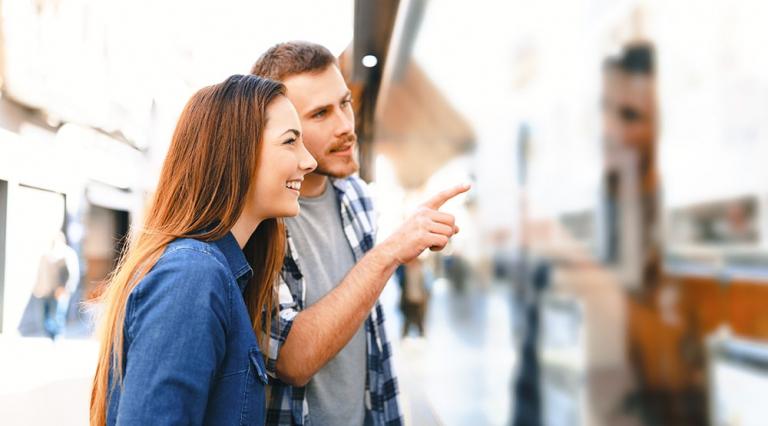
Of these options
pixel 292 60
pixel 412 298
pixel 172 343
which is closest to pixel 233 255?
pixel 172 343

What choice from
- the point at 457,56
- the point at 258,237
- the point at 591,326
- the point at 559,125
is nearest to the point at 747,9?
the point at 258,237

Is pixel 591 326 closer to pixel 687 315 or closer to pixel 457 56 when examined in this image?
pixel 687 315

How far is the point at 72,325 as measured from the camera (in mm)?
1118

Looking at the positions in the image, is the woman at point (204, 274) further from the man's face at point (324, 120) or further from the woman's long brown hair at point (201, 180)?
the man's face at point (324, 120)

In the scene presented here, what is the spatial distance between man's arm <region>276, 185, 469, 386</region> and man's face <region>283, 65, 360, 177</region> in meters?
0.18

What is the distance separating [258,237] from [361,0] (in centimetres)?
60

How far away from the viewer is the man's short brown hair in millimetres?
1066

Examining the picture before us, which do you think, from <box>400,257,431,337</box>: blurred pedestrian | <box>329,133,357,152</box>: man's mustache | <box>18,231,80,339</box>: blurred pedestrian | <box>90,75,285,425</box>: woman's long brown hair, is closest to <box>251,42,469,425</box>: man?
<box>329,133,357,152</box>: man's mustache

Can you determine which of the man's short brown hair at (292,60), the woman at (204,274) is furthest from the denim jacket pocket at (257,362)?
the man's short brown hair at (292,60)

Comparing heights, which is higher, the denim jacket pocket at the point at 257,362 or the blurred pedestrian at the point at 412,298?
the denim jacket pocket at the point at 257,362

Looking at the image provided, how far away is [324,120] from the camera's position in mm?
1059

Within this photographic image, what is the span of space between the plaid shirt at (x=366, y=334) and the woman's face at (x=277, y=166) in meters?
0.20

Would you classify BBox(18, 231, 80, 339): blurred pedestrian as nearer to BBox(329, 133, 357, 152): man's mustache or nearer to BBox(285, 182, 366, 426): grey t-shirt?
BBox(285, 182, 366, 426): grey t-shirt

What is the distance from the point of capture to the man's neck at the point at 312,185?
114 cm
